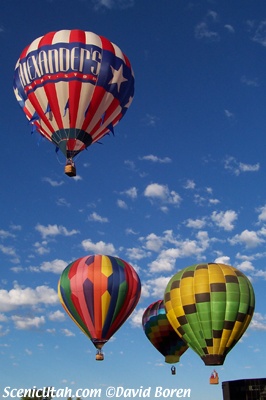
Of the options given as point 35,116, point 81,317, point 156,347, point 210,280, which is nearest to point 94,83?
point 35,116

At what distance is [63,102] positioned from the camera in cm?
2620

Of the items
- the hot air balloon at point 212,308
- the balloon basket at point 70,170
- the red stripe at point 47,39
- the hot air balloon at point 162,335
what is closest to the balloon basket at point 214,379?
the hot air balloon at point 212,308

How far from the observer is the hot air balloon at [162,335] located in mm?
36625

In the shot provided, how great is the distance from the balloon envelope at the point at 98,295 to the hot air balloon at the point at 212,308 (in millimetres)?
4308

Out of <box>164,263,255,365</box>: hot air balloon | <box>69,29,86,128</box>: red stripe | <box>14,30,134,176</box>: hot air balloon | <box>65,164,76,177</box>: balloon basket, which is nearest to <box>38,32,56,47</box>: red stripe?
<box>14,30,134,176</box>: hot air balloon

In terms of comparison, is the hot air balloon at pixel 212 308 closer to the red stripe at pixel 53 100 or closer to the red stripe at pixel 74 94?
the red stripe at pixel 74 94

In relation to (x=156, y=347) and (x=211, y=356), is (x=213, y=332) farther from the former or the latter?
(x=156, y=347)

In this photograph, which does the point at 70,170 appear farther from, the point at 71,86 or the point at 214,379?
the point at 214,379

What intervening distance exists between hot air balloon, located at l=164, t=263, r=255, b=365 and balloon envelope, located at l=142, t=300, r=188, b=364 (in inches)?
291

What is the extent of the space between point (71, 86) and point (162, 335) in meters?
20.2

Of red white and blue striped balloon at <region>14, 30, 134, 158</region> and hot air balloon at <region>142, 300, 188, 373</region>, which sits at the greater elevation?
red white and blue striped balloon at <region>14, 30, 134, 158</region>

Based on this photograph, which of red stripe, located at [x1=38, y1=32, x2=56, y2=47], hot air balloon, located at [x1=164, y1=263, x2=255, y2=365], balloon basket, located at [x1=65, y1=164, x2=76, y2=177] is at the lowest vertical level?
hot air balloon, located at [x1=164, y1=263, x2=255, y2=365]

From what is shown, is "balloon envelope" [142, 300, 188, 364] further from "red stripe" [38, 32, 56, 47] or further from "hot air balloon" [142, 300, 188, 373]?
"red stripe" [38, 32, 56, 47]

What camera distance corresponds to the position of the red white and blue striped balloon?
1029 inches
